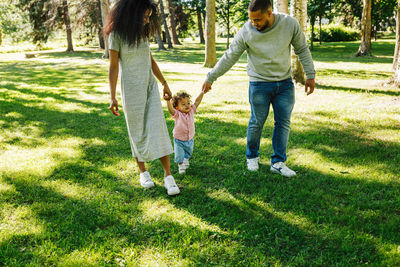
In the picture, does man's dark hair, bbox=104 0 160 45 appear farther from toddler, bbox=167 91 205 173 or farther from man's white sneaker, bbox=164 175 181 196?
man's white sneaker, bbox=164 175 181 196

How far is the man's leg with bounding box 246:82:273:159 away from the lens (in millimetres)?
3898

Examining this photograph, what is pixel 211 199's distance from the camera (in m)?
3.60

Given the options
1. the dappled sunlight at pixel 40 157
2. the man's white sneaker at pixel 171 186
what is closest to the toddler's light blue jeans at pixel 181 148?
the man's white sneaker at pixel 171 186

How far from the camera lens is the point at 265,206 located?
3396 mm

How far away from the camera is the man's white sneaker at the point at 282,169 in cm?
403

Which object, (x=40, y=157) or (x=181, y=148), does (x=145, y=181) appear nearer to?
(x=181, y=148)

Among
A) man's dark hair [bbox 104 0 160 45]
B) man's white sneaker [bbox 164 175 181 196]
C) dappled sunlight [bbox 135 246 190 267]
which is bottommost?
dappled sunlight [bbox 135 246 190 267]

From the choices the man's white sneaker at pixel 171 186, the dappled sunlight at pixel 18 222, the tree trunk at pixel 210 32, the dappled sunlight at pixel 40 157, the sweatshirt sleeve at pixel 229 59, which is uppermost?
the tree trunk at pixel 210 32

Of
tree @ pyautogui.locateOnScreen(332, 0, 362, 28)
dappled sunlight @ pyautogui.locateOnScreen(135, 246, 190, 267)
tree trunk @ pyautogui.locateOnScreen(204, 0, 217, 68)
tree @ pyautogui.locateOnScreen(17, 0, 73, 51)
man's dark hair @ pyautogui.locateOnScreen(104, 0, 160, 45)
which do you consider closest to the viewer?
dappled sunlight @ pyautogui.locateOnScreen(135, 246, 190, 267)

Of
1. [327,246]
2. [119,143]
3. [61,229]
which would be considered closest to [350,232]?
[327,246]

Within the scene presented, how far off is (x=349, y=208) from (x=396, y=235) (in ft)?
1.67

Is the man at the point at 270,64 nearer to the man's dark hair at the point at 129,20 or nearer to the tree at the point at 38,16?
the man's dark hair at the point at 129,20

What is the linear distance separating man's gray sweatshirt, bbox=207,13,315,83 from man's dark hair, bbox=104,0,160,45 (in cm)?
123

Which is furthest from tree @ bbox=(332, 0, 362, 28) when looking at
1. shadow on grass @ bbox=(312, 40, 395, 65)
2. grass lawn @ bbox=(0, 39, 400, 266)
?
grass lawn @ bbox=(0, 39, 400, 266)
